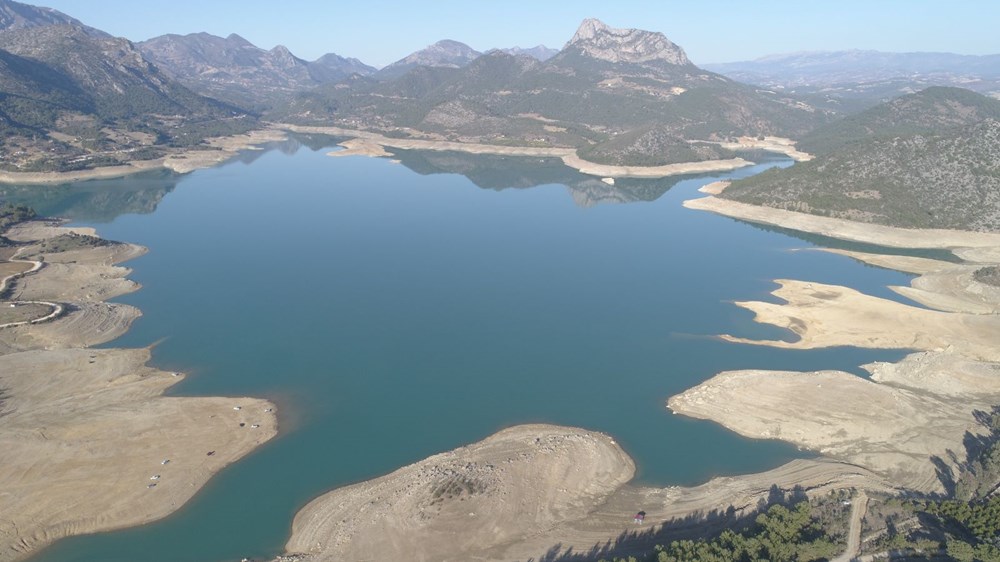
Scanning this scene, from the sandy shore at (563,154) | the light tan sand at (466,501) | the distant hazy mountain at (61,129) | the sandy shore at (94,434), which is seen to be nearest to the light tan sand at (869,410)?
the light tan sand at (466,501)

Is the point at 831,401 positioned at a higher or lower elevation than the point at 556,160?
lower

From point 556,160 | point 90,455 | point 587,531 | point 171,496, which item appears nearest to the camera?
point 587,531

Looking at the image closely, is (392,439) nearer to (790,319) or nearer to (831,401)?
(831,401)

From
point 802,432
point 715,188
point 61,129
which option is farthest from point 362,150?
point 802,432

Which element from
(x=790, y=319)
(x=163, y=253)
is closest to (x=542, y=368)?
(x=790, y=319)

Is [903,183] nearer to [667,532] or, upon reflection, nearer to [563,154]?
[667,532]
